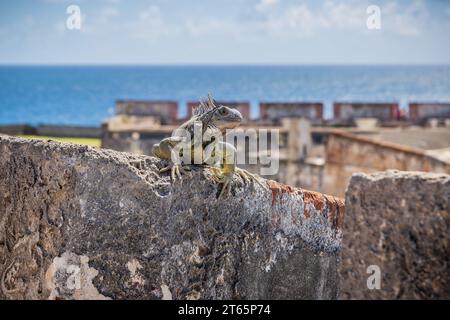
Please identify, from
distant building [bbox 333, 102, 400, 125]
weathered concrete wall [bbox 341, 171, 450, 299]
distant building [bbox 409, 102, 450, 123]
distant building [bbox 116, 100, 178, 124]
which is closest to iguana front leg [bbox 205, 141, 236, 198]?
weathered concrete wall [bbox 341, 171, 450, 299]

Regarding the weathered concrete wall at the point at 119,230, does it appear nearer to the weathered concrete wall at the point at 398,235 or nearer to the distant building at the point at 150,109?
the weathered concrete wall at the point at 398,235

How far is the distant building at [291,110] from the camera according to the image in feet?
95.6

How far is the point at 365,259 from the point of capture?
3.48 metres

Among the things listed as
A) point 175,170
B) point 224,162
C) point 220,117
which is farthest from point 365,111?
point 175,170

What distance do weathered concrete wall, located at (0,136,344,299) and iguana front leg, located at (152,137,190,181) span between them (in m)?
0.06

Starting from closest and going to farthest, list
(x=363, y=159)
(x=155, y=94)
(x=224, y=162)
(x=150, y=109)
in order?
1. (x=224, y=162)
2. (x=363, y=159)
3. (x=150, y=109)
4. (x=155, y=94)

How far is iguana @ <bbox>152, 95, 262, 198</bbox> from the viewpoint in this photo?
15.1 ft

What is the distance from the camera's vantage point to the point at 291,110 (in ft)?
95.8

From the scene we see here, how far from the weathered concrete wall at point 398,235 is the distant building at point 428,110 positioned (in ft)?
90.3

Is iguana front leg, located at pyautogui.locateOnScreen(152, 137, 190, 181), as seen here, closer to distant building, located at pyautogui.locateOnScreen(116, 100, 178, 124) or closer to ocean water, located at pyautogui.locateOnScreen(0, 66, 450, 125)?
distant building, located at pyautogui.locateOnScreen(116, 100, 178, 124)

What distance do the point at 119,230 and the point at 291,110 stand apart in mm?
25264

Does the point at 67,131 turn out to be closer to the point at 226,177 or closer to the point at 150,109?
the point at 150,109

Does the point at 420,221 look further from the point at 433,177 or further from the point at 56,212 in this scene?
the point at 56,212
